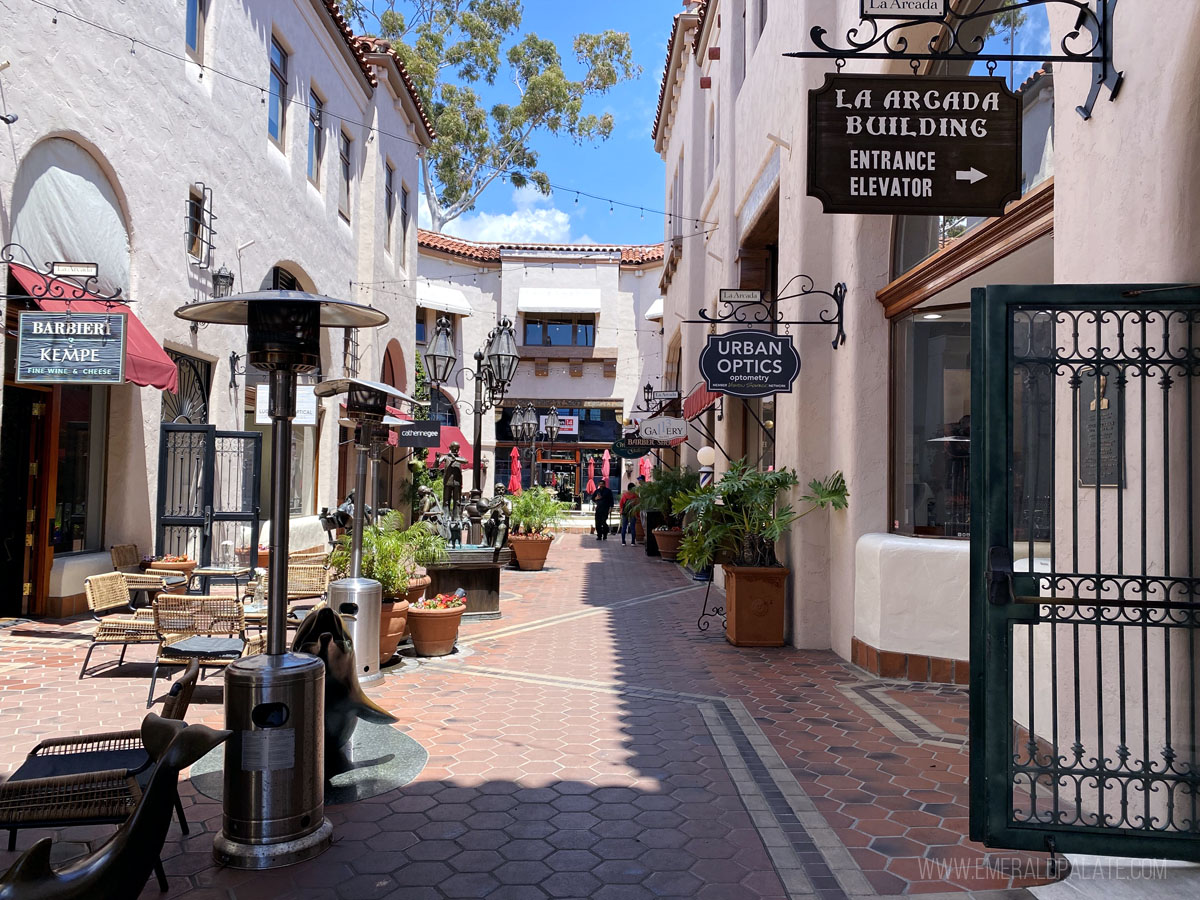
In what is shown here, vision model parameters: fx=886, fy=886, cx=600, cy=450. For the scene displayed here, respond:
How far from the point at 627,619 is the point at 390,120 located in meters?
15.3

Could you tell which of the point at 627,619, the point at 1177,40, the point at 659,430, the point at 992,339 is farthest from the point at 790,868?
the point at 659,430

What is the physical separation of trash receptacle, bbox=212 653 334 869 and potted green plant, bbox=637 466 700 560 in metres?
13.6

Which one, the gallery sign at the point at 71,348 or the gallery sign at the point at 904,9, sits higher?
the gallery sign at the point at 904,9

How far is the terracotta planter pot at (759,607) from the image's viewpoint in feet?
29.8

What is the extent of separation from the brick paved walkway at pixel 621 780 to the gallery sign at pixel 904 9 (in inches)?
159

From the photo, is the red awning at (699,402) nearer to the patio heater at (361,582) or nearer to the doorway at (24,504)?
the patio heater at (361,582)

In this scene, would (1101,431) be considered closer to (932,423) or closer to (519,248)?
(932,423)

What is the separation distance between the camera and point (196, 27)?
12180 millimetres

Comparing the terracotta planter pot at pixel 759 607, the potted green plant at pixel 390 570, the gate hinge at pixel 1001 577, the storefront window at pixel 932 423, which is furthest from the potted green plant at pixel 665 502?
the gate hinge at pixel 1001 577

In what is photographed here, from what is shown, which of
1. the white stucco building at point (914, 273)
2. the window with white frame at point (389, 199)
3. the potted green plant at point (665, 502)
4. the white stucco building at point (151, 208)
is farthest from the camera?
the window with white frame at point (389, 199)

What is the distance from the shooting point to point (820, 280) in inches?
358

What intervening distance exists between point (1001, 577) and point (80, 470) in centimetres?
1028

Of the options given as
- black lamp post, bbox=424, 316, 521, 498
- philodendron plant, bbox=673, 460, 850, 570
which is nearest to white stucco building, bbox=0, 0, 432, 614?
black lamp post, bbox=424, 316, 521, 498

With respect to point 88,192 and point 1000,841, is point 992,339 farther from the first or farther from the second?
point 88,192
